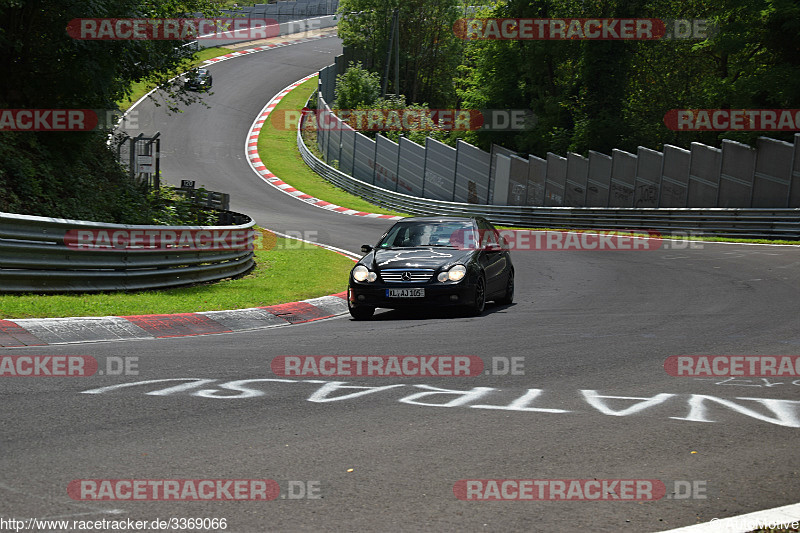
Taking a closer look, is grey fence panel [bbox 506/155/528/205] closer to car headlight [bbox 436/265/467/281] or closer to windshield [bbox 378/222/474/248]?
windshield [bbox 378/222/474/248]

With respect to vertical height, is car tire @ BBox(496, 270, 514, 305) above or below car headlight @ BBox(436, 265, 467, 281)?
below

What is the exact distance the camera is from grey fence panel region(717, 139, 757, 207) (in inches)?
1118

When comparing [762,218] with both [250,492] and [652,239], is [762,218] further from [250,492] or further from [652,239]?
[250,492]

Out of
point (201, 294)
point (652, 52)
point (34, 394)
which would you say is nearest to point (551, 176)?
point (652, 52)

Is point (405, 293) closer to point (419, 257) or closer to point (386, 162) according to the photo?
point (419, 257)

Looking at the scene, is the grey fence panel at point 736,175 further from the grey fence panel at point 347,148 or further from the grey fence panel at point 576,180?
the grey fence panel at point 347,148

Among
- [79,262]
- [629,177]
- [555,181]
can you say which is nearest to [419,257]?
[79,262]

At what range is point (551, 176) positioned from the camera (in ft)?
122

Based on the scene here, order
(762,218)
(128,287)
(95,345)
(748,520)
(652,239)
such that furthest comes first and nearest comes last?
(652,239) → (762,218) → (128,287) → (95,345) → (748,520)

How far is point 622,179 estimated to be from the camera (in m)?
33.4

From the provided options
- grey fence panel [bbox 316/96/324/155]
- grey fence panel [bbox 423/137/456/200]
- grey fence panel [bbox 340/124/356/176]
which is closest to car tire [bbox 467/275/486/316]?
grey fence panel [bbox 423/137/456/200]

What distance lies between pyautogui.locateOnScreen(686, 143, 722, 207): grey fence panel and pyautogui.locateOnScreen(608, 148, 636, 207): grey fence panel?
288 cm

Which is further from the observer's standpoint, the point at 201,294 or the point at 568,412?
the point at 201,294

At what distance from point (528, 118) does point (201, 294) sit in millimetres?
34756
